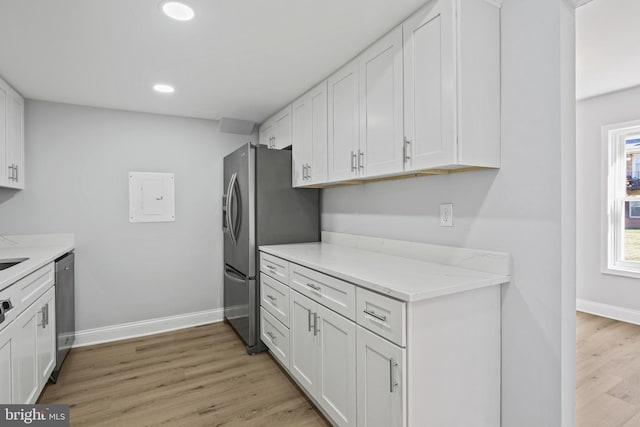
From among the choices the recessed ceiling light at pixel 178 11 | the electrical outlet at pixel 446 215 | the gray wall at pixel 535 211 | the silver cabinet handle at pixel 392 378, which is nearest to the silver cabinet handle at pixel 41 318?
the recessed ceiling light at pixel 178 11

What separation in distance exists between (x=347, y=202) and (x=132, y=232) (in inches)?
86.4

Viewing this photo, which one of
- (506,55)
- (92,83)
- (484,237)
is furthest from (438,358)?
(92,83)

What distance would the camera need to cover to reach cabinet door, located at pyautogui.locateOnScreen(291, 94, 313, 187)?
9.37 ft

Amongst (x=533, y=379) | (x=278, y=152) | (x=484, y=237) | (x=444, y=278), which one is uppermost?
(x=278, y=152)

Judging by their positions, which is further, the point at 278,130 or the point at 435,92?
the point at 278,130

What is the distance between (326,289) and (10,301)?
153 centimetres

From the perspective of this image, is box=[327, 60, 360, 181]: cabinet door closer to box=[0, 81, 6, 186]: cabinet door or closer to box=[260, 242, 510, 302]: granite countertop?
box=[260, 242, 510, 302]: granite countertop

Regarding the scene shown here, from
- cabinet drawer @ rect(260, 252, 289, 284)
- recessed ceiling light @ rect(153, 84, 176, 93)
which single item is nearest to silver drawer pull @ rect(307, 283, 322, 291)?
cabinet drawer @ rect(260, 252, 289, 284)

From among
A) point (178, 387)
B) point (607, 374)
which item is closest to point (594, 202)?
point (607, 374)

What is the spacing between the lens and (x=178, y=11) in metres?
1.74

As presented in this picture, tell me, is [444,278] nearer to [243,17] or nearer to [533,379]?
[533,379]

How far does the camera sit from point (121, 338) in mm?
3312

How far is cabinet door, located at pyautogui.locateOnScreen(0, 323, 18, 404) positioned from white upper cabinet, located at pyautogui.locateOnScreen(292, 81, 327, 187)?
79.2 inches

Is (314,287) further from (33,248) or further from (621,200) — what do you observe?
(621,200)
